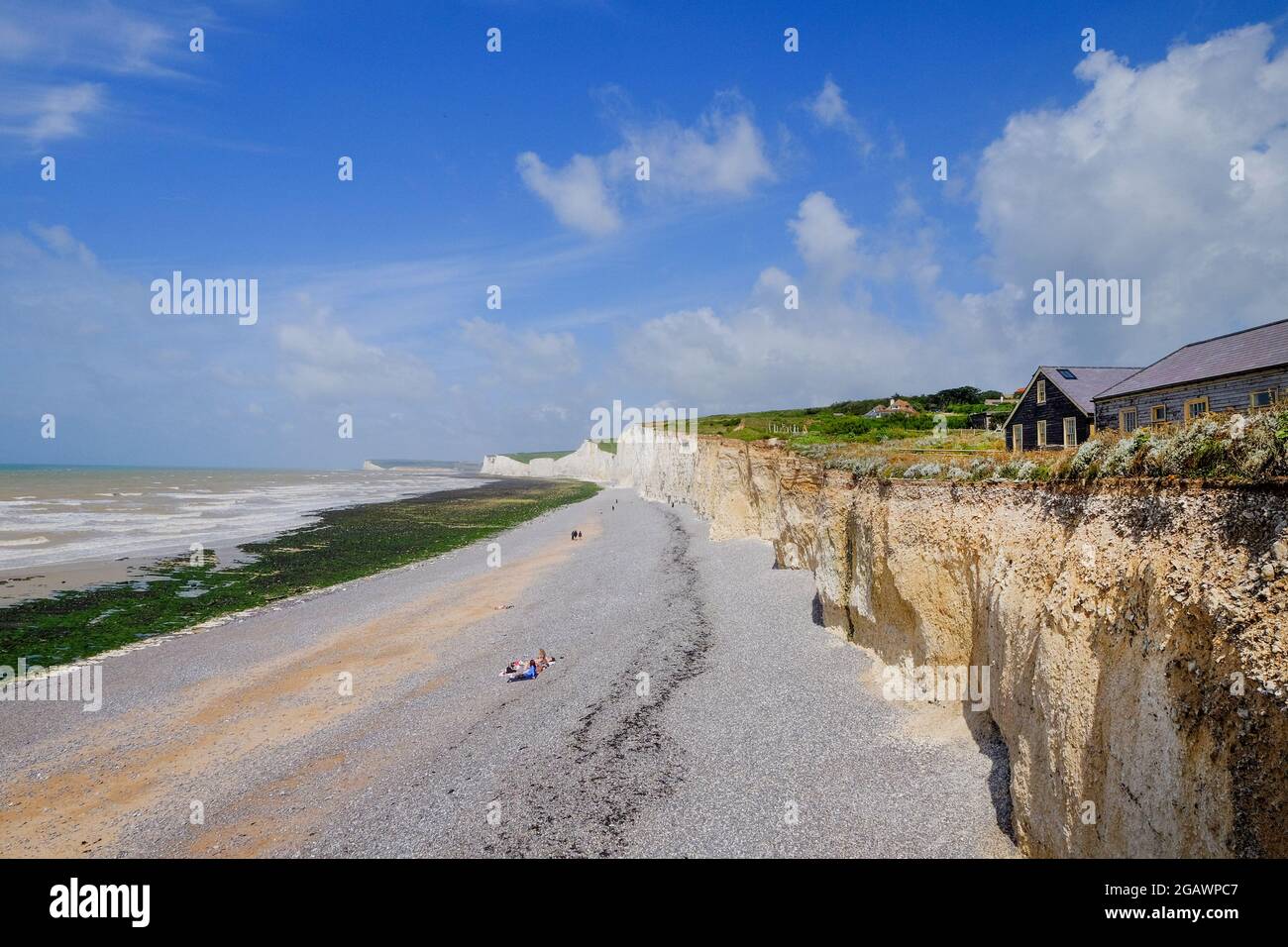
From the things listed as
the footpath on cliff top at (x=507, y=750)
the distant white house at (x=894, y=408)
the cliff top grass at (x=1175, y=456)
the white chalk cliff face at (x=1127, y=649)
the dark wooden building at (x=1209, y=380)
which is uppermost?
the distant white house at (x=894, y=408)

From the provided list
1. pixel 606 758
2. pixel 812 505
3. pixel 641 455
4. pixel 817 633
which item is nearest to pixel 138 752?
pixel 606 758

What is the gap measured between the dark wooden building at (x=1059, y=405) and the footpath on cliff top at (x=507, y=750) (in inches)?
494

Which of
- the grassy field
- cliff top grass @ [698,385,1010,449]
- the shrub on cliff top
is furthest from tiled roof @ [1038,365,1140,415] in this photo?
the grassy field

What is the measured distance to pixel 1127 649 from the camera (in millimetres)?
7707

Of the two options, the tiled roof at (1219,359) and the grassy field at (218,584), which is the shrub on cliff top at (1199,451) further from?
the grassy field at (218,584)

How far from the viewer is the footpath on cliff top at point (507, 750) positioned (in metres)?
12.4

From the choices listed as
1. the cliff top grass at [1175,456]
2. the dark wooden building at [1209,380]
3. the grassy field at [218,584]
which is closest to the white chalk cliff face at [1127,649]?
the cliff top grass at [1175,456]

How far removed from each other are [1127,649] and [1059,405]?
21.8 meters

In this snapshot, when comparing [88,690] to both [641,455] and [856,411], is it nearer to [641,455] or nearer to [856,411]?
[856,411]

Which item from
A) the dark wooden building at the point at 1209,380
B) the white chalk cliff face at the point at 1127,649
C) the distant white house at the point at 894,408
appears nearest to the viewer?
the white chalk cliff face at the point at 1127,649

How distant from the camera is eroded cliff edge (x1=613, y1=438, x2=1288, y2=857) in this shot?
577cm

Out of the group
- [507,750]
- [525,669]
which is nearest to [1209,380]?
[507,750]

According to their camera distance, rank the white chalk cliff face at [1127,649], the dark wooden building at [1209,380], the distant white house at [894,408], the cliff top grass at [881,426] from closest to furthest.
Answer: the white chalk cliff face at [1127,649] < the dark wooden building at [1209,380] < the cliff top grass at [881,426] < the distant white house at [894,408]
